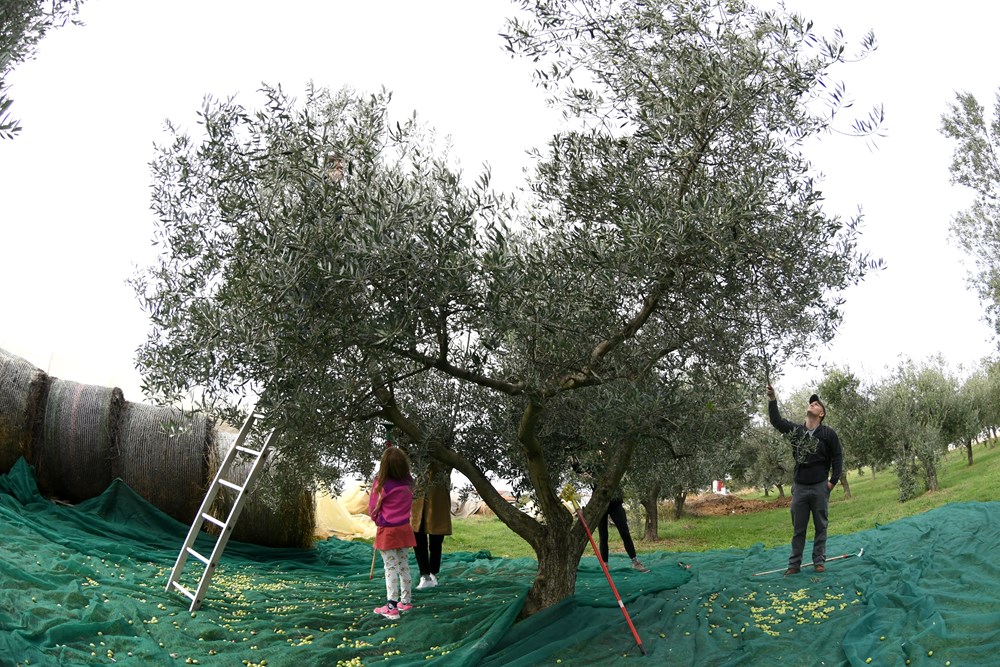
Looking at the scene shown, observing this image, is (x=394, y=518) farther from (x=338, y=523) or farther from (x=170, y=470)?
(x=338, y=523)

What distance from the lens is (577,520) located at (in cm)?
947

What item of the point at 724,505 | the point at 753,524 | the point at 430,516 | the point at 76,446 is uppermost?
the point at 76,446

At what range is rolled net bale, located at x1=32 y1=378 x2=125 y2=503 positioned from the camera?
1434 centimetres

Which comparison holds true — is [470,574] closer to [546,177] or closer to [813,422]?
[813,422]

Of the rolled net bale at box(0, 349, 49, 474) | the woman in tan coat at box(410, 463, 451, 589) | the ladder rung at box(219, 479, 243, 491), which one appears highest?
the rolled net bale at box(0, 349, 49, 474)

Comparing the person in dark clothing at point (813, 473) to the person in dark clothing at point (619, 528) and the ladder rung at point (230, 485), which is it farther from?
the ladder rung at point (230, 485)

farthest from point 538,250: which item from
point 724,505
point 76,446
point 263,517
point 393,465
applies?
point 724,505

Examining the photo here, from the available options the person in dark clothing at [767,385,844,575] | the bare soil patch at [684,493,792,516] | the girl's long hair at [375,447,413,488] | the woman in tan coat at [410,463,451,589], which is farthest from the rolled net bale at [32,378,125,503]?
the bare soil patch at [684,493,792,516]

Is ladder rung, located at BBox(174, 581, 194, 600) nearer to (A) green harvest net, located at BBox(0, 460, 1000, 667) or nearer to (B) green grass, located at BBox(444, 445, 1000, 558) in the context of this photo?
(A) green harvest net, located at BBox(0, 460, 1000, 667)

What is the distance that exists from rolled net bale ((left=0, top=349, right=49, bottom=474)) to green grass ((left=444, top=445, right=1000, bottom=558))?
845 centimetres

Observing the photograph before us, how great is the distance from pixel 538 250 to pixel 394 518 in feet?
12.6

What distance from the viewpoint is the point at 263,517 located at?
47.5 ft

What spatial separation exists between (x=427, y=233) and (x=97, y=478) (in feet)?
35.3

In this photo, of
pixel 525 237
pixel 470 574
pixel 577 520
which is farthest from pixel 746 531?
pixel 525 237
